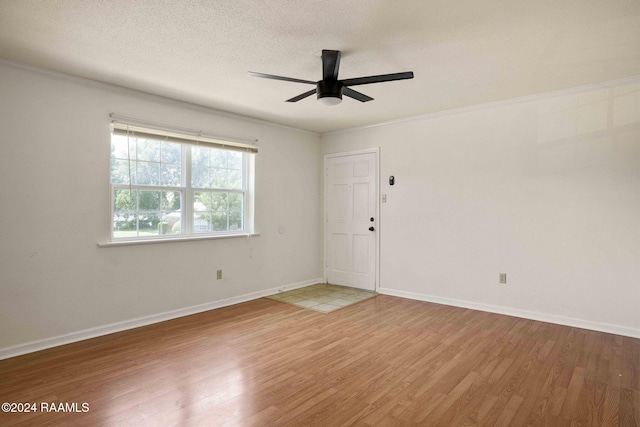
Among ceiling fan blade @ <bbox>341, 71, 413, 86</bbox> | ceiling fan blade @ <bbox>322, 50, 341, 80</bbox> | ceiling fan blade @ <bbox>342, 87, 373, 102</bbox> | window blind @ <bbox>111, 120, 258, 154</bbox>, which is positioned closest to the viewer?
ceiling fan blade @ <bbox>341, 71, 413, 86</bbox>

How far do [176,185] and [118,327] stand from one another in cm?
165

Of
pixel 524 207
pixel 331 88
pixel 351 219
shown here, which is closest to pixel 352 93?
pixel 331 88

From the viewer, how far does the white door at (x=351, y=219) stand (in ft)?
17.9

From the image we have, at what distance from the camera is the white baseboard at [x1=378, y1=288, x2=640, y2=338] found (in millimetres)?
3562

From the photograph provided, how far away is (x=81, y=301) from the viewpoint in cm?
344

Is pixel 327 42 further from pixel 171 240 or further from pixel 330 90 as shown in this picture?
pixel 171 240

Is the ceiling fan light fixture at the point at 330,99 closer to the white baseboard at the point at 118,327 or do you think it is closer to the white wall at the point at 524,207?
the white wall at the point at 524,207

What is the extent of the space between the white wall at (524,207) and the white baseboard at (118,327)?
2.10 m

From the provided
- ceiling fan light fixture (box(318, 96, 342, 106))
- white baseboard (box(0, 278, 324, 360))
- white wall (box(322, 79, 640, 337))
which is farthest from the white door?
ceiling fan light fixture (box(318, 96, 342, 106))

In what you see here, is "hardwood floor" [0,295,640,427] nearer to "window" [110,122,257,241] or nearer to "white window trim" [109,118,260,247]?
"white window trim" [109,118,260,247]

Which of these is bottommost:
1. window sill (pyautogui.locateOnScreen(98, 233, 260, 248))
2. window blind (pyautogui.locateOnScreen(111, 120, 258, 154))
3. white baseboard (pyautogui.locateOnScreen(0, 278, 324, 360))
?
white baseboard (pyautogui.locateOnScreen(0, 278, 324, 360))

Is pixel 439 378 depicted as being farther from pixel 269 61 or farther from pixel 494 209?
pixel 269 61

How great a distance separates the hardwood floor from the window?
1.13 metres

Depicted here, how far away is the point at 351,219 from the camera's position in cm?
570
